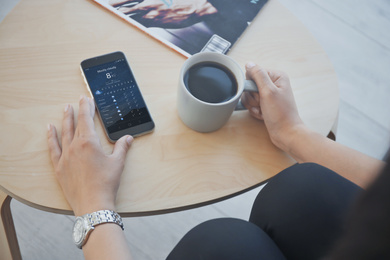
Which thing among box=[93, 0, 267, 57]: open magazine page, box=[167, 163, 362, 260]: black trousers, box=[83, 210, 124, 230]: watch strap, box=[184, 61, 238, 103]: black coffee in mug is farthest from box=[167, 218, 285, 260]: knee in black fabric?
box=[93, 0, 267, 57]: open magazine page

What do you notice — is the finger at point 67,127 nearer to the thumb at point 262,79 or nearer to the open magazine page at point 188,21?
the open magazine page at point 188,21

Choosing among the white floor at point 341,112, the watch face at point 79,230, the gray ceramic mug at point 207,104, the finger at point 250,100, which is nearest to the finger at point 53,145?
the watch face at point 79,230

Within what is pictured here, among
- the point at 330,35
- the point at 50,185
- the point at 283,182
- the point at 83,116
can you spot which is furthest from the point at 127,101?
the point at 330,35

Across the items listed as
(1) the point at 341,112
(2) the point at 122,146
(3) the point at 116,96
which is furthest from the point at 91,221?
(1) the point at 341,112

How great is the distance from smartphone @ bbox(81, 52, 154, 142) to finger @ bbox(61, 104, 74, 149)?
53mm

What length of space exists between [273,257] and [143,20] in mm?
565

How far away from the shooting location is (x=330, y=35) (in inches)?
65.0

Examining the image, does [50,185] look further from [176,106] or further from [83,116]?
[176,106]

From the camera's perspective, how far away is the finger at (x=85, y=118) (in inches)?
25.2

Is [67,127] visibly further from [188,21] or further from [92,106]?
[188,21]

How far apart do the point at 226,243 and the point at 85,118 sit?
340mm

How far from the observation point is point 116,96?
0.70 m

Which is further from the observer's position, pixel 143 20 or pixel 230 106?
pixel 143 20

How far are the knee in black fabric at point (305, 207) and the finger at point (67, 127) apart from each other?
15.6 inches
